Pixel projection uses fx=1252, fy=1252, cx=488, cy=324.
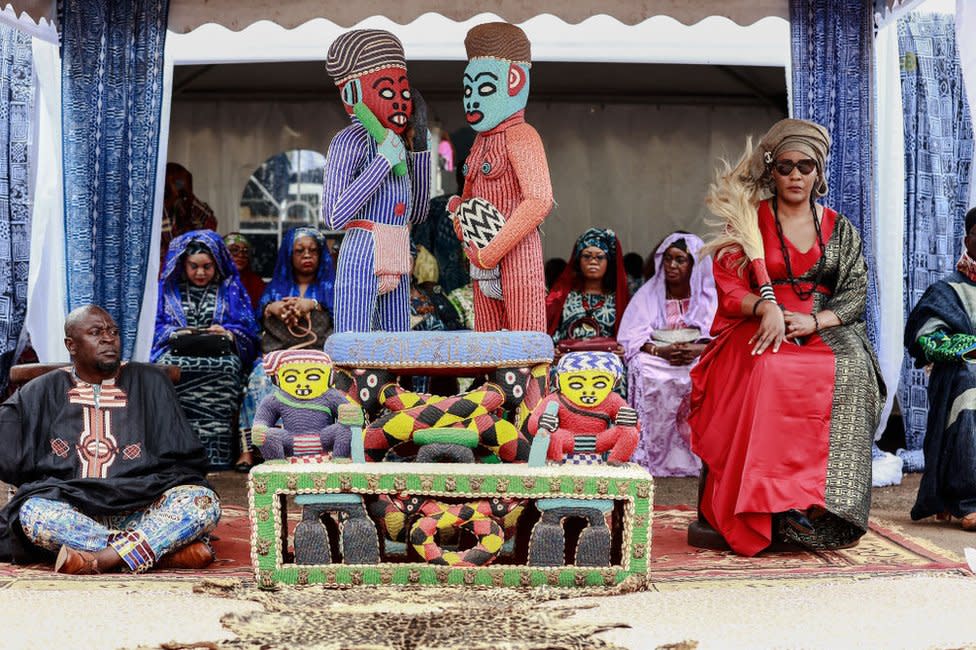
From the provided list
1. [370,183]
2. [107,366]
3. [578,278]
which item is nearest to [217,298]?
[578,278]

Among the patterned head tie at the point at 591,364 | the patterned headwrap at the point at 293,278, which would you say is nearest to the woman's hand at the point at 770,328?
the patterned head tie at the point at 591,364

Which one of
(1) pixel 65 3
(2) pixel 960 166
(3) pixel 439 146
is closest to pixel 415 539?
(1) pixel 65 3

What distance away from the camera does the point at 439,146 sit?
34.4ft

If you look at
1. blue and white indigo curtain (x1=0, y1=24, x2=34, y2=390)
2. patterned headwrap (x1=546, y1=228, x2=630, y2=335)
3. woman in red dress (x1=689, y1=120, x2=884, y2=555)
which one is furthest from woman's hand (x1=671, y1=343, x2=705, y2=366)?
blue and white indigo curtain (x1=0, y1=24, x2=34, y2=390)

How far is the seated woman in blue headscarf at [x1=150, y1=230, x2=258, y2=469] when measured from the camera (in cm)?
796

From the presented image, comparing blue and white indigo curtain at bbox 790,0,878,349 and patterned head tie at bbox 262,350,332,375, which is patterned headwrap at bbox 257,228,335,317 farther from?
blue and white indigo curtain at bbox 790,0,878,349

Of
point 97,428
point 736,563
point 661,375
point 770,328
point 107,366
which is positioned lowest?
point 736,563

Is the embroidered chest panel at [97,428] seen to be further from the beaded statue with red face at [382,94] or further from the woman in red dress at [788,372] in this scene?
the woman in red dress at [788,372]

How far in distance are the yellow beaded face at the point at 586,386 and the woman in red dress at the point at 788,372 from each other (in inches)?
32.3

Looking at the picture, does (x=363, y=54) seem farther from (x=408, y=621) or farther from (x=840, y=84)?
(x=408, y=621)

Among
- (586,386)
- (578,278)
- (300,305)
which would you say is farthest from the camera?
(578,278)

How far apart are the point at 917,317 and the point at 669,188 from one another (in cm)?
445

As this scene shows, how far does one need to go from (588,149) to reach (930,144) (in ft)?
10.9

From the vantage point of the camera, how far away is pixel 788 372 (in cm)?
555
